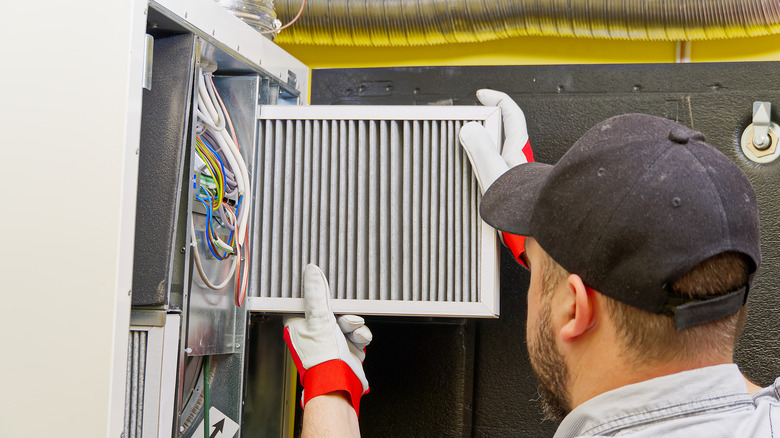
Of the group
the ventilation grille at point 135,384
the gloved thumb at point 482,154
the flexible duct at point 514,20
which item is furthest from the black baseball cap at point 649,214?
the flexible duct at point 514,20

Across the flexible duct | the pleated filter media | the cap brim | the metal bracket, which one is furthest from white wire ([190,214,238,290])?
the flexible duct

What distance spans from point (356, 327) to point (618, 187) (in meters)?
0.63

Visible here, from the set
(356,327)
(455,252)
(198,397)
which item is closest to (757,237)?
(455,252)

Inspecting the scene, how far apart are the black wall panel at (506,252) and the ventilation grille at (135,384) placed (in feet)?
2.10

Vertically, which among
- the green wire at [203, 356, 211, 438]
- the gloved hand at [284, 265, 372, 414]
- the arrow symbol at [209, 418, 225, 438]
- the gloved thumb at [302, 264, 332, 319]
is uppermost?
the gloved thumb at [302, 264, 332, 319]

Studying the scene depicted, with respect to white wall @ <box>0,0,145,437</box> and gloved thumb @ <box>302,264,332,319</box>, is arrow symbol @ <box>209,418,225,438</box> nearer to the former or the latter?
gloved thumb @ <box>302,264,332,319</box>

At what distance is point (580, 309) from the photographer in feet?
2.78

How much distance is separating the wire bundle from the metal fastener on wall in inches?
39.7

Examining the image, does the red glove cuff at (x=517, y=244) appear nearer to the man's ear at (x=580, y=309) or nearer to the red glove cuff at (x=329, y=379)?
the red glove cuff at (x=329, y=379)

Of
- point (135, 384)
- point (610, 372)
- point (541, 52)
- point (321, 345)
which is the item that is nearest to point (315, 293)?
point (321, 345)

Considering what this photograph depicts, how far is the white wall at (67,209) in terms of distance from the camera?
89 cm

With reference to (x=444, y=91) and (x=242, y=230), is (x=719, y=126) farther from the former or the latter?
(x=242, y=230)

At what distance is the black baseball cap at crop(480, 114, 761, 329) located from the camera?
2.55 ft

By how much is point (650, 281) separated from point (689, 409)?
0.15m
